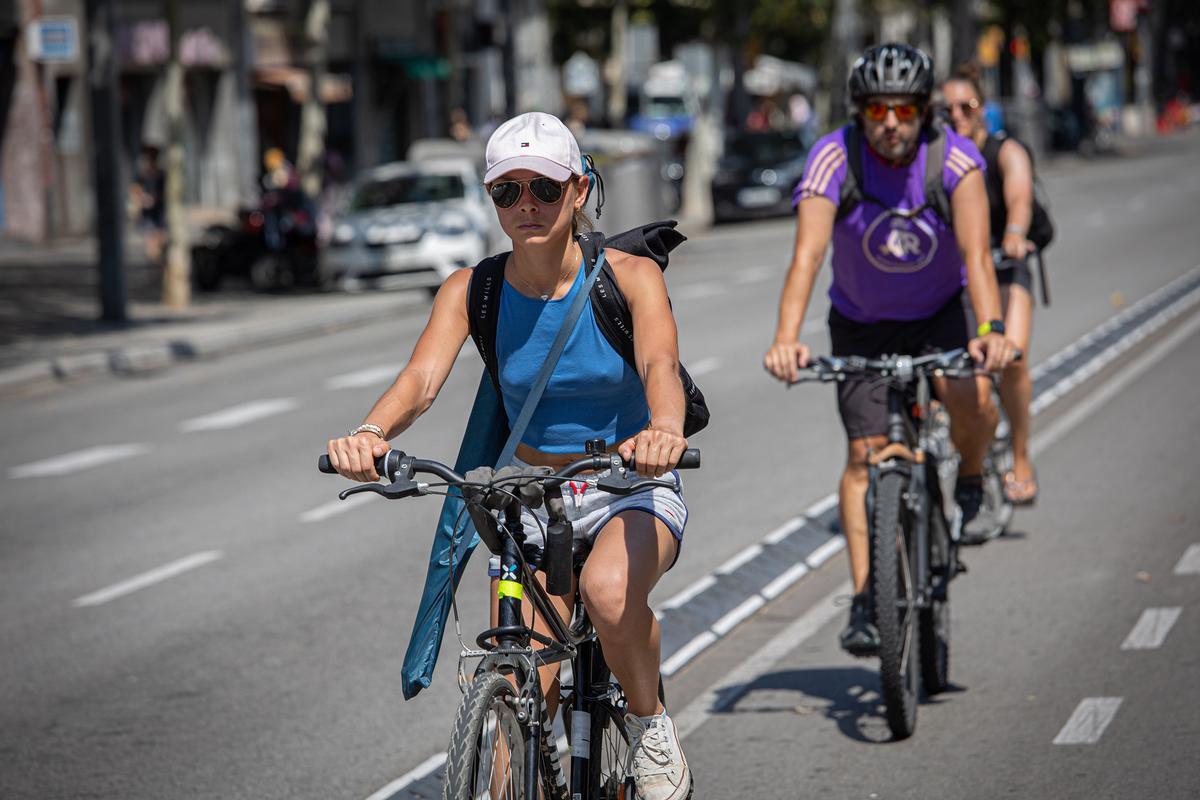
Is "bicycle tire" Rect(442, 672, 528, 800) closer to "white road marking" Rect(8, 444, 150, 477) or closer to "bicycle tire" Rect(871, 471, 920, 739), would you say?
"bicycle tire" Rect(871, 471, 920, 739)


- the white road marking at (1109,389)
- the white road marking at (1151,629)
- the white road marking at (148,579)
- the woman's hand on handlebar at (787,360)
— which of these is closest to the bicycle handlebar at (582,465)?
the woman's hand on handlebar at (787,360)

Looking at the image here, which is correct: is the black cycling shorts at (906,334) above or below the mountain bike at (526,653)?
above

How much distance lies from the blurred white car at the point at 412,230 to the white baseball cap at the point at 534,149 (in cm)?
1898

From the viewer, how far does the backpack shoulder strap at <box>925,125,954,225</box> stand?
6.14 metres

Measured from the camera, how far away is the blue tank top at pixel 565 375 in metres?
4.23

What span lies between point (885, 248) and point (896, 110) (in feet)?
1.55

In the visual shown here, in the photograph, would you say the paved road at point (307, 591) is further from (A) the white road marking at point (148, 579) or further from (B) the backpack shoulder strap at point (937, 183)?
(B) the backpack shoulder strap at point (937, 183)

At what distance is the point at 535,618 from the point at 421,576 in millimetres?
4334

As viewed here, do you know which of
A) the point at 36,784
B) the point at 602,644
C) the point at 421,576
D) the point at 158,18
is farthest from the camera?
the point at 158,18

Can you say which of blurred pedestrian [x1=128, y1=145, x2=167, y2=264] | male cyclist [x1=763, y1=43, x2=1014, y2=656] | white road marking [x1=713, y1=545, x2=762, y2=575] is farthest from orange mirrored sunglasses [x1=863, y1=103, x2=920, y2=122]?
blurred pedestrian [x1=128, y1=145, x2=167, y2=264]

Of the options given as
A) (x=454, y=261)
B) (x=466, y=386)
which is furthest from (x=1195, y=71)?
(x=466, y=386)

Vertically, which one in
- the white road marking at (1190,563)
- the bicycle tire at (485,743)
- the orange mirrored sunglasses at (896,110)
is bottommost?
the white road marking at (1190,563)

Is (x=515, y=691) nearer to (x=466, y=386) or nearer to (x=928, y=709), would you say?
(x=928, y=709)

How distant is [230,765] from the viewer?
586cm
